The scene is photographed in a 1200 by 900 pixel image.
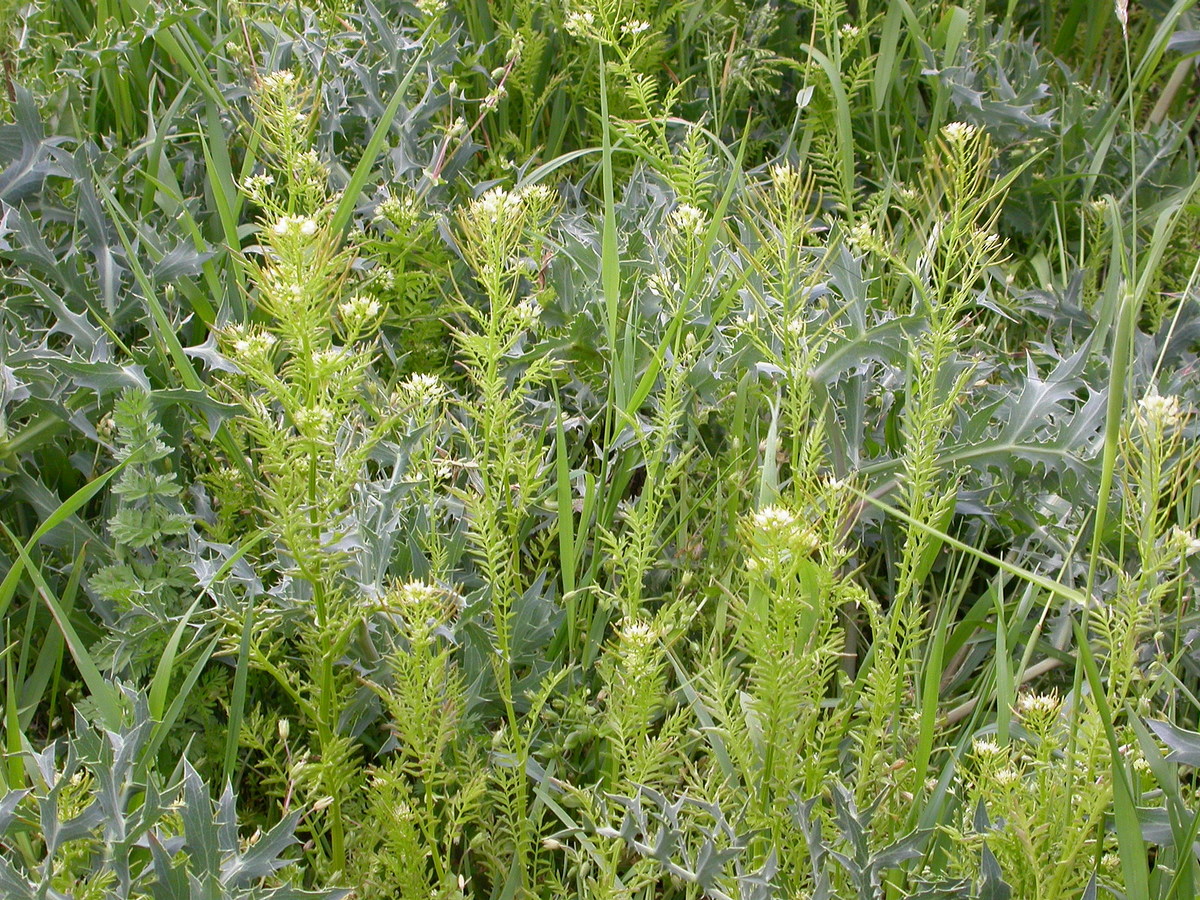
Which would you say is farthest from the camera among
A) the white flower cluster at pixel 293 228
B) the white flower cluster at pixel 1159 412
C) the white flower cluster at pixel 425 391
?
the white flower cluster at pixel 425 391

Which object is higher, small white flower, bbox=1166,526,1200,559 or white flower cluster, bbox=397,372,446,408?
small white flower, bbox=1166,526,1200,559

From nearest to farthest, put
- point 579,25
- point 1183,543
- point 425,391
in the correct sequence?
point 1183,543 → point 425,391 → point 579,25

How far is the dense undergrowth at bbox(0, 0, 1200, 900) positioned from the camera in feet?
4.82

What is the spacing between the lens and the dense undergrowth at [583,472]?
4.82 ft

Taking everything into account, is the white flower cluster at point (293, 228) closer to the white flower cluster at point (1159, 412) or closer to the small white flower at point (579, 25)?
the white flower cluster at point (1159, 412)

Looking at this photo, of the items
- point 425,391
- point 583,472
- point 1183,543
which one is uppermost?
point 1183,543

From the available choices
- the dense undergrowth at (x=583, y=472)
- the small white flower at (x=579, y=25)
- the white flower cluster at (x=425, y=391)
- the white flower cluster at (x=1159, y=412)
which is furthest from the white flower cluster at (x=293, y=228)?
the small white flower at (x=579, y=25)

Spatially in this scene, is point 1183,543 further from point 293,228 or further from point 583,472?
point 293,228

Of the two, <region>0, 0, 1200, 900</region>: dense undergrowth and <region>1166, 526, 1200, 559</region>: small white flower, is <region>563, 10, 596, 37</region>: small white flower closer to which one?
<region>0, 0, 1200, 900</region>: dense undergrowth

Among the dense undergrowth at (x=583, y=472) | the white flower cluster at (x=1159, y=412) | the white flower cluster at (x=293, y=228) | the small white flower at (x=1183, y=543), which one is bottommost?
the dense undergrowth at (x=583, y=472)

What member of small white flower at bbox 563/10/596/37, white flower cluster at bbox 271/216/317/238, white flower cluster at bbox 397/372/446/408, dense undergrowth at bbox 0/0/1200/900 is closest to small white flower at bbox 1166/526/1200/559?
dense undergrowth at bbox 0/0/1200/900

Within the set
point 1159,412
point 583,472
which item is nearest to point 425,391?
point 583,472

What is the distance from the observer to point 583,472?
2.08m

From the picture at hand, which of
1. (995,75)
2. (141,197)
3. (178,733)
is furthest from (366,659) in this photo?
(995,75)
